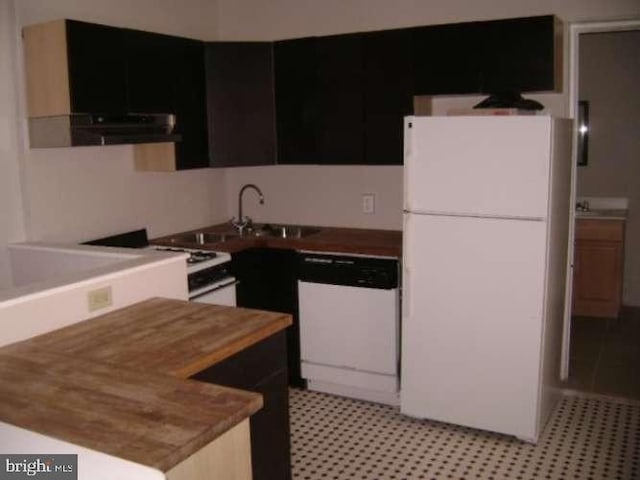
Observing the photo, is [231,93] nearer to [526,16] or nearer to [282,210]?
[282,210]

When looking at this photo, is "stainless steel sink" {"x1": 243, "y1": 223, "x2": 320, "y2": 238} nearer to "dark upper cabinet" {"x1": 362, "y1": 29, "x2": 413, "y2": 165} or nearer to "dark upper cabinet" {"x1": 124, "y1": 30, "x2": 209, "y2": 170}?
"dark upper cabinet" {"x1": 124, "y1": 30, "x2": 209, "y2": 170}

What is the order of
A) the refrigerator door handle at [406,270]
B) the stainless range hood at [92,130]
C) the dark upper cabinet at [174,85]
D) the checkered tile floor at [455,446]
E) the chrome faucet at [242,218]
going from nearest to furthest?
the checkered tile floor at [455,446], the stainless range hood at [92,130], the refrigerator door handle at [406,270], the dark upper cabinet at [174,85], the chrome faucet at [242,218]

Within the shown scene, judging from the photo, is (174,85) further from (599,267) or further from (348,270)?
(599,267)

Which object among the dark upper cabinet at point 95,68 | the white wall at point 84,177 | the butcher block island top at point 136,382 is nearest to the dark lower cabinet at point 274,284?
the white wall at point 84,177

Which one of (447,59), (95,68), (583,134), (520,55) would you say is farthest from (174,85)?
(583,134)

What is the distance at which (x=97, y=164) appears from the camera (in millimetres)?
3820

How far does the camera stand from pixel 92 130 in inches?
129

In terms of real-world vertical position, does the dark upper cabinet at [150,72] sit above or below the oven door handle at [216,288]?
above

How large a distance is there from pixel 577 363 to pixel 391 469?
192 cm

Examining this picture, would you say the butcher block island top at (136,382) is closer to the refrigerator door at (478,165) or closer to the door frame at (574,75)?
the refrigerator door at (478,165)

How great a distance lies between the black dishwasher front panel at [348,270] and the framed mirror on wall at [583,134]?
2.86 m

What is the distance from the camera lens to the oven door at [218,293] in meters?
3.43

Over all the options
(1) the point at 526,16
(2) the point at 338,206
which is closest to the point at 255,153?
(2) the point at 338,206

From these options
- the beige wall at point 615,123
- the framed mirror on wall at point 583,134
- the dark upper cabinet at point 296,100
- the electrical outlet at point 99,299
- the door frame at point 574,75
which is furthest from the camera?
the framed mirror on wall at point 583,134
